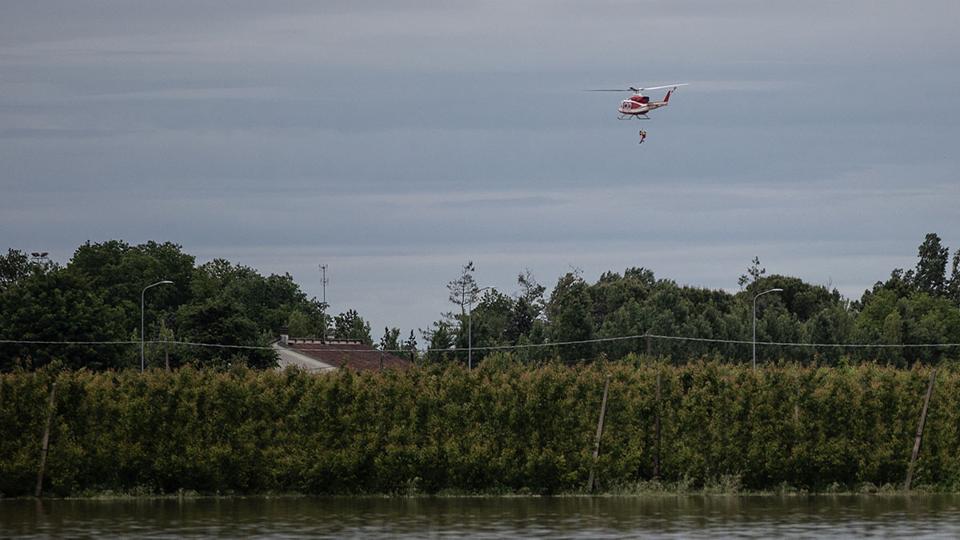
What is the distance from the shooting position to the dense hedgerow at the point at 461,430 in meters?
31.4

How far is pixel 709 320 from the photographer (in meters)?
110

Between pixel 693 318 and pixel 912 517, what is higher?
pixel 693 318

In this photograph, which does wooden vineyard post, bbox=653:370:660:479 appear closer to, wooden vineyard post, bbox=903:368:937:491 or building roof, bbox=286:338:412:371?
wooden vineyard post, bbox=903:368:937:491

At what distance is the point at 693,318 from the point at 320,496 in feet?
253

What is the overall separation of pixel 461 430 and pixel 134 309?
90.0 m

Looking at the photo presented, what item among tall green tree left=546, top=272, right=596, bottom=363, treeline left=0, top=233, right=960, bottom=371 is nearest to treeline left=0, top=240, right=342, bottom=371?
treeline left=0, top=233, right=960, bottom=371

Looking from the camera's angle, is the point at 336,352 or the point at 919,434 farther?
the point at 336,352

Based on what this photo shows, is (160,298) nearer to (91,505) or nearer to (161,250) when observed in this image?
(161,250)

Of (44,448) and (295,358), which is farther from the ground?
(295,358)

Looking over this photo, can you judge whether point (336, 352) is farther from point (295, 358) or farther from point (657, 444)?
point (657, 444)

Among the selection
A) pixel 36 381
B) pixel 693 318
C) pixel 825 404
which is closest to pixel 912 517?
pixel 825 404

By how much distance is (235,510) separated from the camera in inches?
1101

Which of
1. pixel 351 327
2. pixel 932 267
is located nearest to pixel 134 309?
pixel 351 327

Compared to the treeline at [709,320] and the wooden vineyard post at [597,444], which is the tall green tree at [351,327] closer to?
the treeline at [709,320]
